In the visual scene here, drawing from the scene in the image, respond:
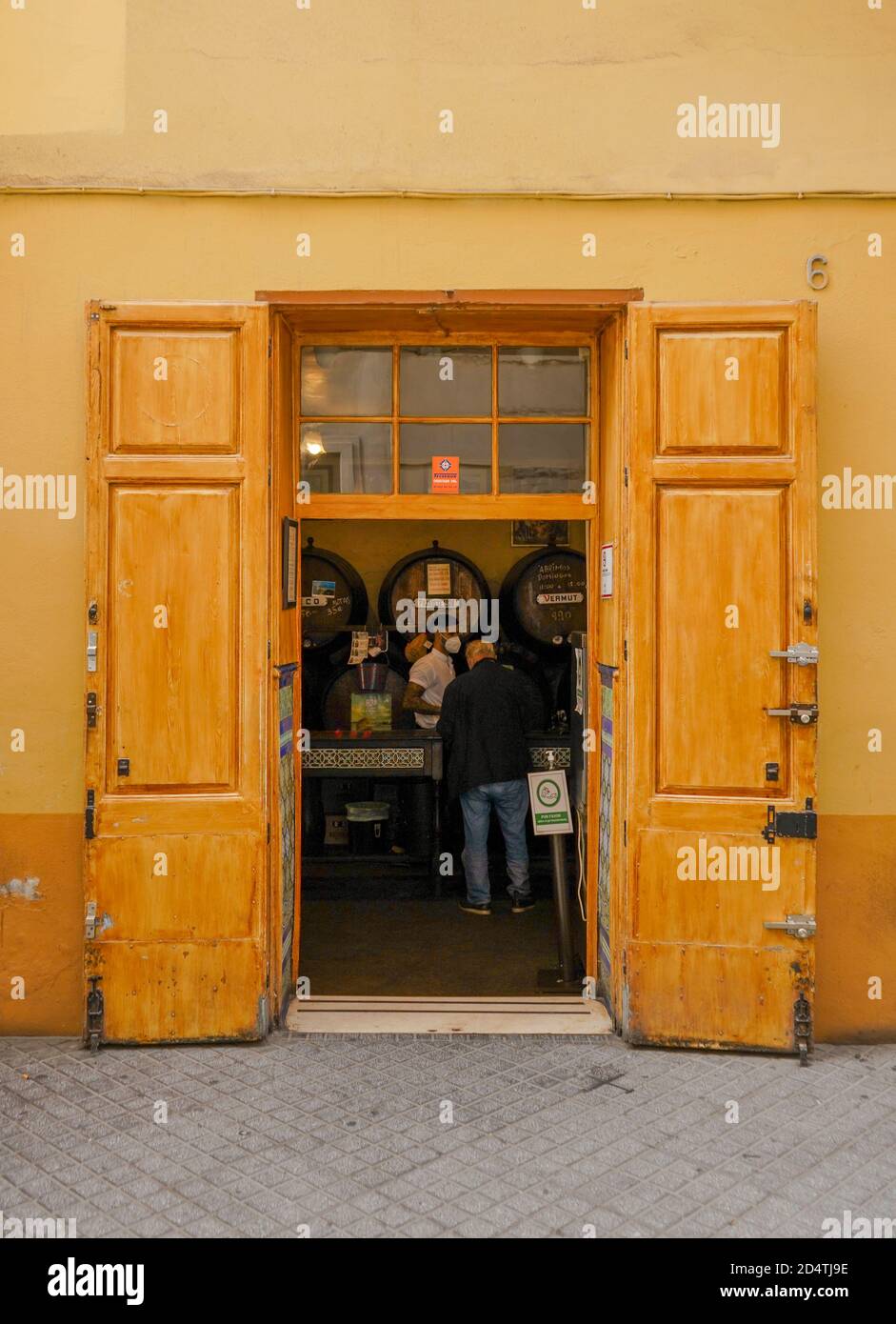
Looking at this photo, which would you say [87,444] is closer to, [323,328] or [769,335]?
[323,328]

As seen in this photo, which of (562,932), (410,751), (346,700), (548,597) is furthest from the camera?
(548,597)

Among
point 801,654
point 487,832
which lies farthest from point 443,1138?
point 487,832

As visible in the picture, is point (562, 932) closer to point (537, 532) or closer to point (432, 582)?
point (432, 582)

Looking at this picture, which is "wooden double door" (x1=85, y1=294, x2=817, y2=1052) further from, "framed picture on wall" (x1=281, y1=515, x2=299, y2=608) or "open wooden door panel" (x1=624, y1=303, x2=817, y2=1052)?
"framed picture on wall" (x1=281, y1=515, x2=299, y2=608)

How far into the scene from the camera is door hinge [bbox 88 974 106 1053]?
498 centimetres

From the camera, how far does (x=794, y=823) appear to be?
4.89m

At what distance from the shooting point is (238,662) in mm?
5035

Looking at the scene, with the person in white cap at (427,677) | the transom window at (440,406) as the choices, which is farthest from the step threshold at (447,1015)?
the person in white cap at (427,677)

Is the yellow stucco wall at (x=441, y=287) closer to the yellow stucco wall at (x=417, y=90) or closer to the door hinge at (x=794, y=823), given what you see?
the yellow stucco wall at (x=417, y=90)

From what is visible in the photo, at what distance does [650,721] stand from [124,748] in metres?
2.39

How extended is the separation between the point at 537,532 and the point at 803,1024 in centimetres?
616

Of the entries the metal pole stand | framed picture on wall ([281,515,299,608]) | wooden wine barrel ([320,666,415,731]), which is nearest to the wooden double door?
framed picture on wall ([281,515,299,608])

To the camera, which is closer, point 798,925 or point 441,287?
point 798,925
